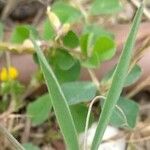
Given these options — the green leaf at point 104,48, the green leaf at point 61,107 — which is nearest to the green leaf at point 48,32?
the green leaf at point 104,48

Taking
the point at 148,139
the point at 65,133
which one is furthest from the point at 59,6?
the point at 65,133

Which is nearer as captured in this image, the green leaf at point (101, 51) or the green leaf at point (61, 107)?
the green leaf at point (61, 107)

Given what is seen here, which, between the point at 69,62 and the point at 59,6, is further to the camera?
the point at 59,6

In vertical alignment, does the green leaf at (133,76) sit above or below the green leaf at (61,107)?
below

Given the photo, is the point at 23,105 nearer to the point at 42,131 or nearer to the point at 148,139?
the point at 42,131

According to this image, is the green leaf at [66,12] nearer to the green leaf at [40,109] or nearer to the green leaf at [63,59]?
the green leaf at [63,59]

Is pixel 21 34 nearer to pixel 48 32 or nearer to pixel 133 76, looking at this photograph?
pixel 48 32
